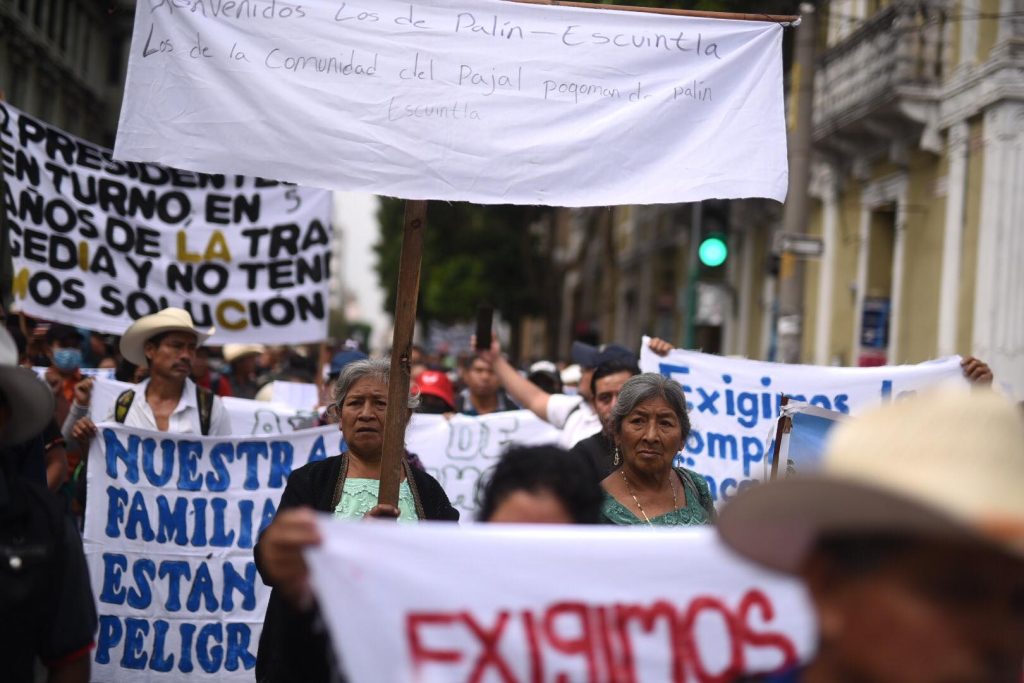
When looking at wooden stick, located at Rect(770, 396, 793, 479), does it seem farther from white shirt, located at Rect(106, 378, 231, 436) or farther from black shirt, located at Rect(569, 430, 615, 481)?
white shirt, located at Rect(106, 378, 231, 436)

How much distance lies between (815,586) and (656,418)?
2809 millimetres

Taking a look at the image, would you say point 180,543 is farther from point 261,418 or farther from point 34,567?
point 34,567

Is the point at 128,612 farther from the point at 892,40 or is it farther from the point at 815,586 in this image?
the point at 892,40

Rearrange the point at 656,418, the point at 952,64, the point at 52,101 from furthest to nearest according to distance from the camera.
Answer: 1. the point at 52,101
2. the point at 952,64
3. the point at 656,418

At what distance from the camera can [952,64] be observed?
17.0m

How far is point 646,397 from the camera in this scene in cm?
488

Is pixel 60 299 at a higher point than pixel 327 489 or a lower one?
higher

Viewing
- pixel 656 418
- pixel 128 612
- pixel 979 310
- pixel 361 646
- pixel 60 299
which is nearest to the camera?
pixel 361 646

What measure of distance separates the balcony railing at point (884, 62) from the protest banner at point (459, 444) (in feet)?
31.2

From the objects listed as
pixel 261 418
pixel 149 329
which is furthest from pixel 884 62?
pixel 149 329

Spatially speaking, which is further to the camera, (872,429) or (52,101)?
(52,101)

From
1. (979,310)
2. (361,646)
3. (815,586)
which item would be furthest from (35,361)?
(979,310)

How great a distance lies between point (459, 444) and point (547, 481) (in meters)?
5.47

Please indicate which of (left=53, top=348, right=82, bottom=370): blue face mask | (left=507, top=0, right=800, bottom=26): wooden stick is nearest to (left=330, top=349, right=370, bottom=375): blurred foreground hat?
(left=53, top=348, right=82, bottom=370): blue face mask
